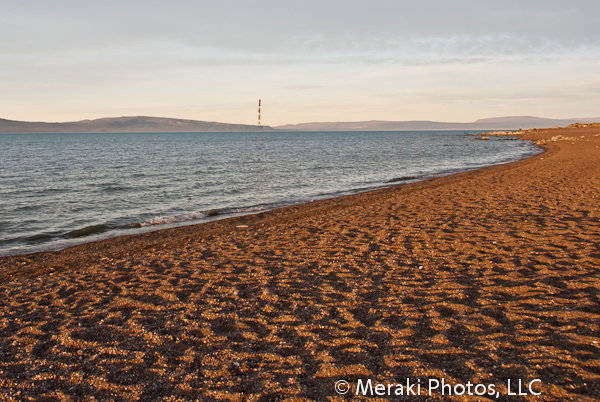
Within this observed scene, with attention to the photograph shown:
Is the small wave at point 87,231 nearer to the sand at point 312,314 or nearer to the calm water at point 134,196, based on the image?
the calm water at point 134,196

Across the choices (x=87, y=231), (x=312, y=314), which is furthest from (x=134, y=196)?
(x=312, y=314)

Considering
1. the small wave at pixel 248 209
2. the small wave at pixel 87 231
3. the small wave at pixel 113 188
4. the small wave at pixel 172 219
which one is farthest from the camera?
the small wave at pixel 113 188

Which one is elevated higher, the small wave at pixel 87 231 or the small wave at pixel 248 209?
the small wave at pixel 248 209

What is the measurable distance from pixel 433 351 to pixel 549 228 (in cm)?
703

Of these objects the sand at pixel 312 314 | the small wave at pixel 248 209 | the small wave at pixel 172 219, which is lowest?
the small wave at pixel 172 219

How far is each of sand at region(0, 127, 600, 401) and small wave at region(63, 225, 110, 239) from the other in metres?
2.98

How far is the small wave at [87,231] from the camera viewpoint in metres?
13.1

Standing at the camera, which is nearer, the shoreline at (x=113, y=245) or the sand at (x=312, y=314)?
the sand at (x=312, y=314)

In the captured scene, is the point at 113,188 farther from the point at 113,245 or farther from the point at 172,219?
the point at 113,245

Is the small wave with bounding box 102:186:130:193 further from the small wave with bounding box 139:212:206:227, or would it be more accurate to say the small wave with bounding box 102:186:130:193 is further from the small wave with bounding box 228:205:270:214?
the small wave with bounding box 228:205:270:214

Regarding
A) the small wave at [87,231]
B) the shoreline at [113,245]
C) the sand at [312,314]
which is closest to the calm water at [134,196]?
the small wave at [87,231]

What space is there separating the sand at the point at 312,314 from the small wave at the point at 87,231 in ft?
9.78

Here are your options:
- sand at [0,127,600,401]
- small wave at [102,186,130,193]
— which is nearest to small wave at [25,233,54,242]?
sand at [0,127,600,401]

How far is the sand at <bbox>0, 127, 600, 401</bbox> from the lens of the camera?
424cm
